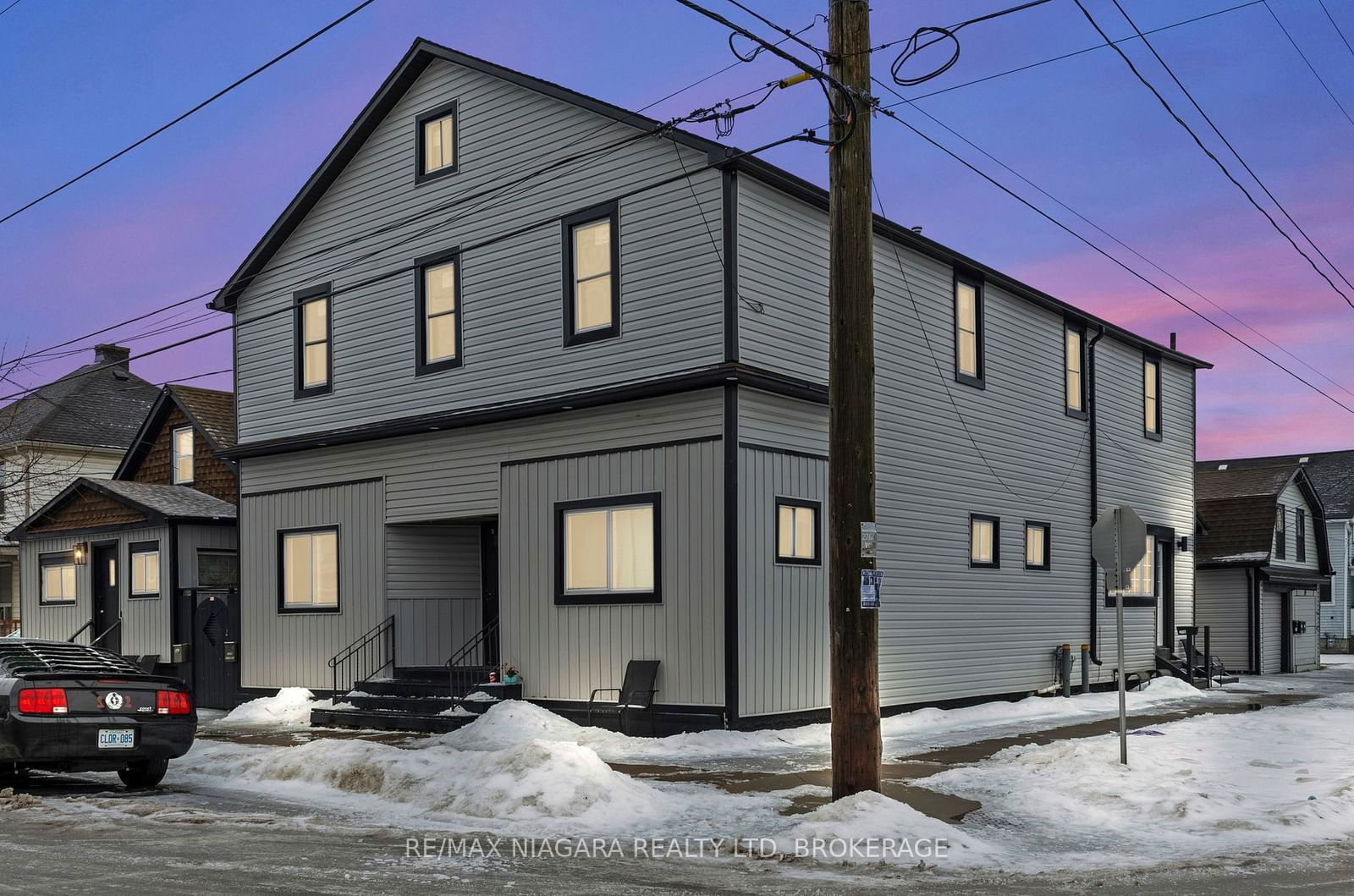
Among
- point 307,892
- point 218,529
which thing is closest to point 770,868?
point 307,892

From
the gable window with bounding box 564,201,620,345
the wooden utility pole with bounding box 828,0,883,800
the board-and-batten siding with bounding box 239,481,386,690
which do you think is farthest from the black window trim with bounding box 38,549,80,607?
the wooden utility pole with bounding box 828,0,883,800

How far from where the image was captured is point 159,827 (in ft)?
36.6

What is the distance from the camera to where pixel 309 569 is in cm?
2341

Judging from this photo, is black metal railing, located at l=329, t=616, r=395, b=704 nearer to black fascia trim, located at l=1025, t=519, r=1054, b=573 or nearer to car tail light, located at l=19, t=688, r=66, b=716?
car tail light, located at l=19, t=688, r=66, b=716

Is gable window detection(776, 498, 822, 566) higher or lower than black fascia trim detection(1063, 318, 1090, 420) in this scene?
lower

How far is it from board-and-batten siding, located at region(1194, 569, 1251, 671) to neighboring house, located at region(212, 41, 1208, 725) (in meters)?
11.0

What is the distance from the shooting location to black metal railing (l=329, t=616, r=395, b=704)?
2161 cm

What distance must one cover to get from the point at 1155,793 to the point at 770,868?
14.9 ft

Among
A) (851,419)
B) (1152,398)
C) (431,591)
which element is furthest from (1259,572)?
(851,419)

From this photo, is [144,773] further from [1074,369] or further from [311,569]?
[1074,369]

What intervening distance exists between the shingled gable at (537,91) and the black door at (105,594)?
6.06 metres

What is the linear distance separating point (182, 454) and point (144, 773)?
57.8 feet

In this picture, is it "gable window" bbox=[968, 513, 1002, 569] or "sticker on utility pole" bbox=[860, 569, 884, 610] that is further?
"gable window" bbox=[968, 513, 1002, 569]

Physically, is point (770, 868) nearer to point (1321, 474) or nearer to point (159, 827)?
point (159, 827)
